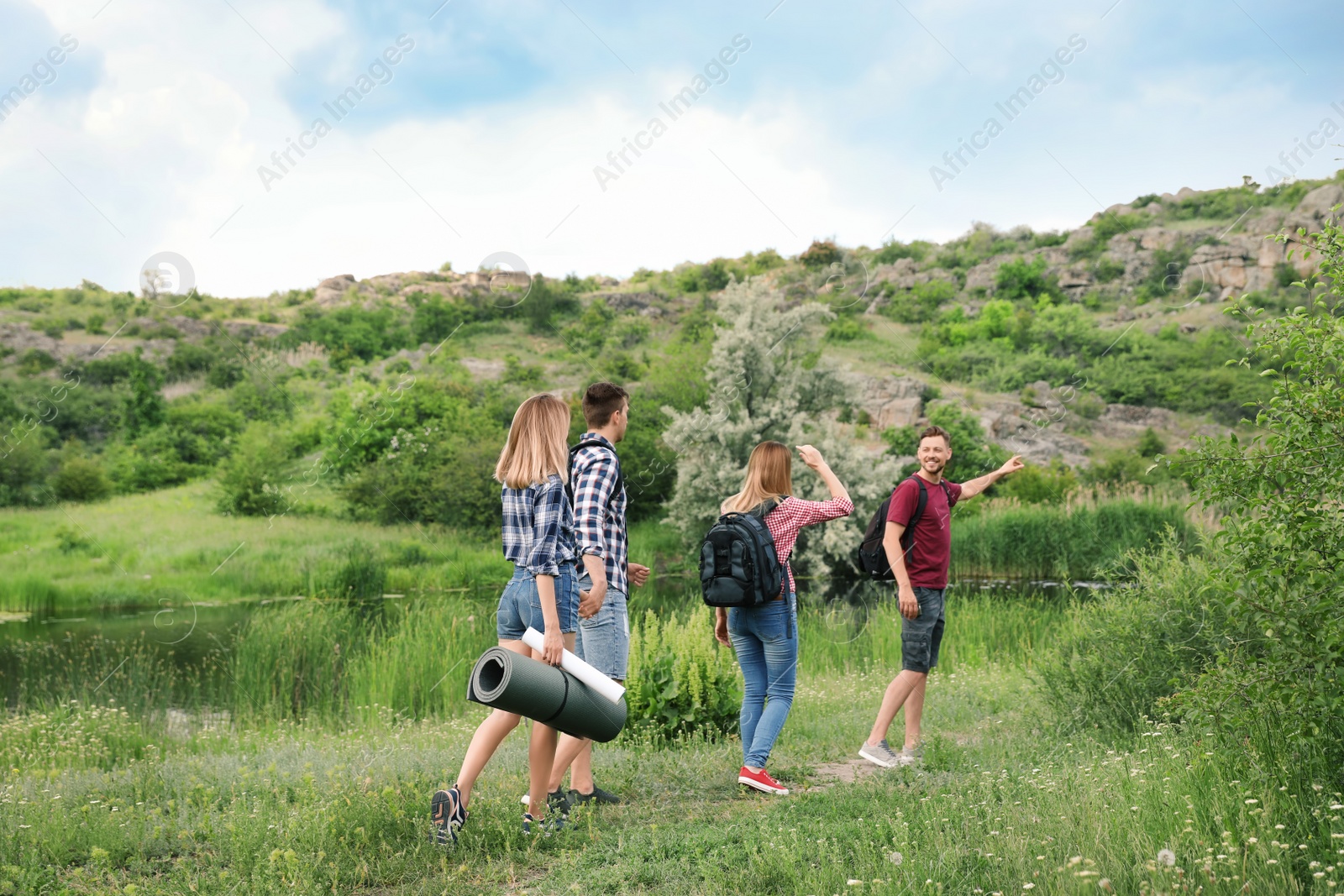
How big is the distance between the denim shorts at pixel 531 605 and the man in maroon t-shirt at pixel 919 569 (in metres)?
1.87

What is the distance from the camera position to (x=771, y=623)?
14.1 feet

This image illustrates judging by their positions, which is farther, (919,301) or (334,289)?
(334,289)

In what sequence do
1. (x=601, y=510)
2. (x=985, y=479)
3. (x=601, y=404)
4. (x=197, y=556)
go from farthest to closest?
(x=197, y=556) < (x=985, y=479) < (x=601, y=404) < (x=601, y=510)

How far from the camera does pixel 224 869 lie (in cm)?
317

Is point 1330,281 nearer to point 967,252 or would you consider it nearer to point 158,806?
point 158,806

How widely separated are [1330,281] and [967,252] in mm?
66837

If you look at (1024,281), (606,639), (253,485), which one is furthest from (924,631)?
(1024,281)

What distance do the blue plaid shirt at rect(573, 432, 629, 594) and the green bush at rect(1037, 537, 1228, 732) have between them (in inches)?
125

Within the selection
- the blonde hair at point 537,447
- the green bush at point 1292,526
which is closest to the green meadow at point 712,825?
the green bush at point 1292,526

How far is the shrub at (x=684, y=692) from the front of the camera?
561cm

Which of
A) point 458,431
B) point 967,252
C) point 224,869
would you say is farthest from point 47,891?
point 967,252

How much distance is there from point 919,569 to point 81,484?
3218 cm

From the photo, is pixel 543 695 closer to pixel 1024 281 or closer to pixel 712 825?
pixel 712 825

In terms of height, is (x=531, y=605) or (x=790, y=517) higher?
(x=790, y=517)
